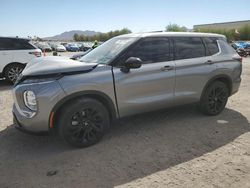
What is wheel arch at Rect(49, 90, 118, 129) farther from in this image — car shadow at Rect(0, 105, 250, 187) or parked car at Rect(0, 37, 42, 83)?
parked car at Rect(0, 37, 42, 83)

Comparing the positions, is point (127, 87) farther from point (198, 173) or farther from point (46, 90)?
point (198, 173)

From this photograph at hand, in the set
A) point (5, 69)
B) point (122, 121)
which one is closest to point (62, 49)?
point (5, 69)

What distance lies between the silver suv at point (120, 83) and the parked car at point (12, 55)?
16.6 ft

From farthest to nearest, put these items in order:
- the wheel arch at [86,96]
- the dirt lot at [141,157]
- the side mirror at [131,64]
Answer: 1. the side mirror at [131,64]
2. the wheel arch at [86,96]
3. the dirt lot at [141,157]

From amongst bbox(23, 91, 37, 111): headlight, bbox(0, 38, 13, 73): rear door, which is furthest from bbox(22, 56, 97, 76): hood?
bbox(0, 38, 13, 73): rear door

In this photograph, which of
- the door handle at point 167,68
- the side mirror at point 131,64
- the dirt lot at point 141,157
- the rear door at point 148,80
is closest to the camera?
the dirt lot at point 141,157

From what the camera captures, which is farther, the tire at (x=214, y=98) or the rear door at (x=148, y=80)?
the tire at (x=214, y=98)

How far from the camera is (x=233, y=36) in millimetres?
81250

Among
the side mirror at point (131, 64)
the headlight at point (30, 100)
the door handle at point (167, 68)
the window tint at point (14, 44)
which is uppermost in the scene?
the window tint at point (14, 44)

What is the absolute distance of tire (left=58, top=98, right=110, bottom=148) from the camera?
12.7 ft

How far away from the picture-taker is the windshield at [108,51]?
4.44 metres

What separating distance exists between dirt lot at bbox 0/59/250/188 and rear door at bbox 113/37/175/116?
0.55 metres

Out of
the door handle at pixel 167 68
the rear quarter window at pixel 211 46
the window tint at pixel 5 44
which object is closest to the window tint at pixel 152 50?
the door handle at pixel 167 68

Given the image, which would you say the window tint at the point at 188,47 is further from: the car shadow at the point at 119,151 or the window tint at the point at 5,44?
the window tint at the point at 5,44
